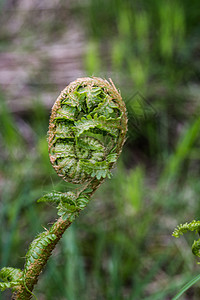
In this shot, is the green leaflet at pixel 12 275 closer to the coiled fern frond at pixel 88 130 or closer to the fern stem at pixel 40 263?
the fern stem at pixel 40 263

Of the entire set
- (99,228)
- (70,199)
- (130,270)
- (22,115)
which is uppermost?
(22,115)

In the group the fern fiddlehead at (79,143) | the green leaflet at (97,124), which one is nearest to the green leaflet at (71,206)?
the fern fiddlehead at (79,143)

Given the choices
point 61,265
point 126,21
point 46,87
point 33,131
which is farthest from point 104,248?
point 126,21

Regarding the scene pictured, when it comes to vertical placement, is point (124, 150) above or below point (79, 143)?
below

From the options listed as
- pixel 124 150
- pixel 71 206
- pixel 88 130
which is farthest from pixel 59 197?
pixel 124 150

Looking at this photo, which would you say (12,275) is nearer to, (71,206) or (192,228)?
(71,206)

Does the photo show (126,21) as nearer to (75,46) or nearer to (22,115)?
(75,46)
